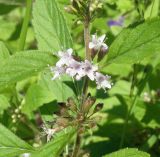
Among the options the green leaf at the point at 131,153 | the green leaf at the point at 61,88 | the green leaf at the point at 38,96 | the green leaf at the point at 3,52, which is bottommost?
the green leaf at the point at 131,153

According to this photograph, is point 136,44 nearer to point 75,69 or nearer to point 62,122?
point 75,69

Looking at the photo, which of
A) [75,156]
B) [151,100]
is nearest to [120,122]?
[151,100]

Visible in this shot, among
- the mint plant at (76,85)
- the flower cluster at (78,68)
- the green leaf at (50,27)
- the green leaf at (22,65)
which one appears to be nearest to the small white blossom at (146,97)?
the mint plant at (76,85)

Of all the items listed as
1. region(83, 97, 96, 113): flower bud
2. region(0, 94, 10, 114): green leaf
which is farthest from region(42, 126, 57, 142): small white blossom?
region(0, 94, 10, 114): green leaf

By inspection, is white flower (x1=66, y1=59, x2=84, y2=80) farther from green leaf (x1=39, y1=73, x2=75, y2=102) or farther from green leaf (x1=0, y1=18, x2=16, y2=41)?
green leaf (x1=0, y1=18, x2=16, y2=41)

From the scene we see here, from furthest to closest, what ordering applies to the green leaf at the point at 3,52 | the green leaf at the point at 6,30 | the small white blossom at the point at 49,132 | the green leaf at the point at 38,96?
the green leaf at the point at 6,30, the green leaf at the point at 38,96, the green leaf at the point at 3,52, the small white blossom at the point at 49,132

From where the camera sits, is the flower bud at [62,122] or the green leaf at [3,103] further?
the green leaf at [3,103]

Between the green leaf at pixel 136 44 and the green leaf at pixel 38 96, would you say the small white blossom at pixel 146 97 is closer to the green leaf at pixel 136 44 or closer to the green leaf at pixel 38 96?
the green leaf at pixel 38 96
